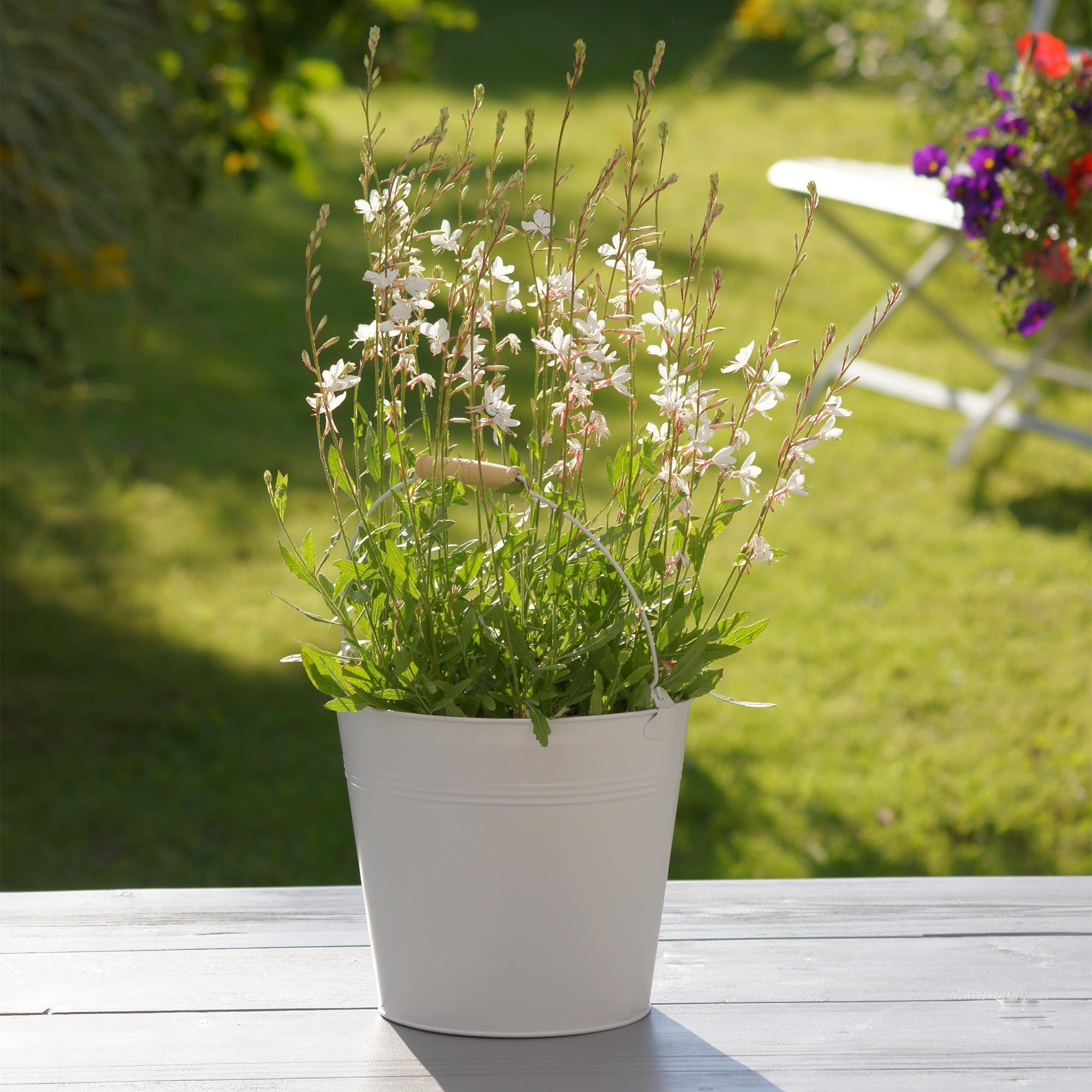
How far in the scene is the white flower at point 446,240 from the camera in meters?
0.83

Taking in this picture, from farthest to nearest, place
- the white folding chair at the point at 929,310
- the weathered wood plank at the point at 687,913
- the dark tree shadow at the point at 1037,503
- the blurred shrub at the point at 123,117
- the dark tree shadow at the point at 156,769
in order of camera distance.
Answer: the dark tree shadow at the point at 1037,503 < the white folding chair at the point at 929,310 < the dark tree shadow at the point at 156,769 < the blurred shrub at the point at 123,117 < the weathered wood plank at the point at 687,913

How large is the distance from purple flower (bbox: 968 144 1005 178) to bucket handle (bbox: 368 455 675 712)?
0.49 m

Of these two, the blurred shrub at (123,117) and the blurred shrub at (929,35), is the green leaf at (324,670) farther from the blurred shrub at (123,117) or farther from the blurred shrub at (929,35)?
the blurred shrub at (929,35)

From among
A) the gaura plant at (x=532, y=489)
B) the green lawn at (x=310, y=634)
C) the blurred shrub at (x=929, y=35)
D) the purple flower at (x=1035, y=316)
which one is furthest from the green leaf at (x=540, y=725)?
the blurred shrub at (x=929, y=35)

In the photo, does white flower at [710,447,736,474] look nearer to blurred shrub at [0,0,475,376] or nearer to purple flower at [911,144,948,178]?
purple flower at [911,144,948,178]

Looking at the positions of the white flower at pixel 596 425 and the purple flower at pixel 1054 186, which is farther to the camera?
the purple flower at pixel 1054 186

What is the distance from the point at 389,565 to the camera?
0.87 meters

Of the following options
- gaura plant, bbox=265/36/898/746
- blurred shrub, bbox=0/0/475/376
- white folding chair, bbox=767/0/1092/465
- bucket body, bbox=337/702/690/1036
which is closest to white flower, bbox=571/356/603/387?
gaura plant, bbox=265/36/898/746

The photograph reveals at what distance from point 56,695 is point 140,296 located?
0.88 m

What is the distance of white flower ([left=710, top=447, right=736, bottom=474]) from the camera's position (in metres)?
0.82

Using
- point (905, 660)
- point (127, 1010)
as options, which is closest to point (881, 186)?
point (905, 660)

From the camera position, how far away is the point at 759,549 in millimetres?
852

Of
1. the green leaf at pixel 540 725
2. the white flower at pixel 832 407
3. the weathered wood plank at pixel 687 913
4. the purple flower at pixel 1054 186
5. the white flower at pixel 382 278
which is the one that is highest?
the white flower at pixel 382 278

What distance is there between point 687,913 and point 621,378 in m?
0.49
